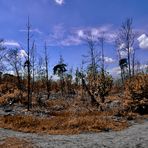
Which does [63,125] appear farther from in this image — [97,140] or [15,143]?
[15,143]

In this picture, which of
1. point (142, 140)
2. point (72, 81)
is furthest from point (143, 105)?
point (72, 81)

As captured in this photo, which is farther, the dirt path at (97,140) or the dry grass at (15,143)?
the dirt path at (97,140)

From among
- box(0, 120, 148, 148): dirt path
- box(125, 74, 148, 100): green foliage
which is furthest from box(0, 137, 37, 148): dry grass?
box(125, 74, 148, 100): green foliage

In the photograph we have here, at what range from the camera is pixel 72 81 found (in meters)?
80.1

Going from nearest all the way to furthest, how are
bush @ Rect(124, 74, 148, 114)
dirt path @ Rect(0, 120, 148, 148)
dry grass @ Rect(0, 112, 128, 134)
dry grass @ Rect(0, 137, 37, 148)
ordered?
dry grass @ Rect(0, 137, 37, 148) < dirt path @ Rect(0, 120, 148, 148) < dry grass @ Rect(0, 112, 128, 134) < bush @ Rect(124, 74, 148, 114)

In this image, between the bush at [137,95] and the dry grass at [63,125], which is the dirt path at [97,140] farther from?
the bush at [137,95]

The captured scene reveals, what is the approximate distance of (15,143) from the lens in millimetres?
17219

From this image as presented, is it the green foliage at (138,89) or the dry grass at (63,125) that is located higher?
the green foliage at (138,89)

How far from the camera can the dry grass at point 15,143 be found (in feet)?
54.3

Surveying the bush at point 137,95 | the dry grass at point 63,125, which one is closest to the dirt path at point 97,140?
the dry grass at point 63,125

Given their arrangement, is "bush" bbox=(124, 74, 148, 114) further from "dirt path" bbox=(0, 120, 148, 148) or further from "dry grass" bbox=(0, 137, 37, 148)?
"dry grass" bbox=(0, 137, 37, 148)

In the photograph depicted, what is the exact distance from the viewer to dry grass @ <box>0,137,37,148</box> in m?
16.6

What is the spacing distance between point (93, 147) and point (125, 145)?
1.66m

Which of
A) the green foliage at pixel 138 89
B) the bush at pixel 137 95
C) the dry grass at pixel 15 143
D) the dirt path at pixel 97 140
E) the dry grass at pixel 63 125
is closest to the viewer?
the dry grass at pixel 15 143
